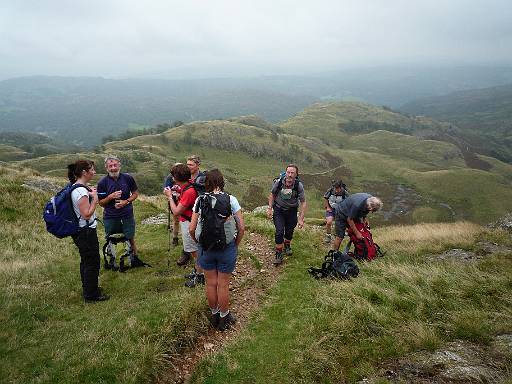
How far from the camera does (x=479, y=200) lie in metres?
128

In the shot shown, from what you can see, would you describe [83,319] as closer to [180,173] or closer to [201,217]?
[201,217]

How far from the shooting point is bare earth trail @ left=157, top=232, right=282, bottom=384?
655 centimetres

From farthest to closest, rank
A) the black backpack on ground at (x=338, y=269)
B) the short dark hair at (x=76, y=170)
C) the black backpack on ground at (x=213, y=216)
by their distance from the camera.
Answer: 1. the black backpack on ground at (x=338, y=269)
2. the short dark hair at (x=76, y=170)
3. the black backpack on ground at (x=213, y=216)

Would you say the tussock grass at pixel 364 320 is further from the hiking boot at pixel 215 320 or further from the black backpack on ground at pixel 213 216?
the black backpack on ground at pixel 213 216

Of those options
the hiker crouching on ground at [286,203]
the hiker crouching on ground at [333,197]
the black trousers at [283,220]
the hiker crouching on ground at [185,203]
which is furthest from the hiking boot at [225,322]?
the hiker crouching on ground at [333,197]

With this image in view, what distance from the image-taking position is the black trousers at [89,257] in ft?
27.1

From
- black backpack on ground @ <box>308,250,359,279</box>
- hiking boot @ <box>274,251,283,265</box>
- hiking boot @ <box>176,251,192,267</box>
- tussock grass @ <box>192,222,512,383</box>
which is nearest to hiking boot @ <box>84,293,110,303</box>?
hiking boot @ <box>176,251,192,267</box>

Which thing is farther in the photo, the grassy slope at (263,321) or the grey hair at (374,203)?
the grey hair at (374,203)

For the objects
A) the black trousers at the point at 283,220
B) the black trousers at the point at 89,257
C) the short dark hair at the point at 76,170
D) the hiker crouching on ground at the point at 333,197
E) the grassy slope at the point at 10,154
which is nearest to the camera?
the short dark hair at the point at 76,170

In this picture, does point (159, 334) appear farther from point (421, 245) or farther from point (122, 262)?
point (421, 245)

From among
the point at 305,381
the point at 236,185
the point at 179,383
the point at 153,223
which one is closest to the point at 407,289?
the point at 305,381

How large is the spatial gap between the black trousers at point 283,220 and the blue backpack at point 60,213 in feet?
19.1

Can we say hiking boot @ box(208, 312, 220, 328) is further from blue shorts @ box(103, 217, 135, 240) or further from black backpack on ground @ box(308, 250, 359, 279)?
blue shorts @ box(103, 217, 135, 240)

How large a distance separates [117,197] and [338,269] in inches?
252
